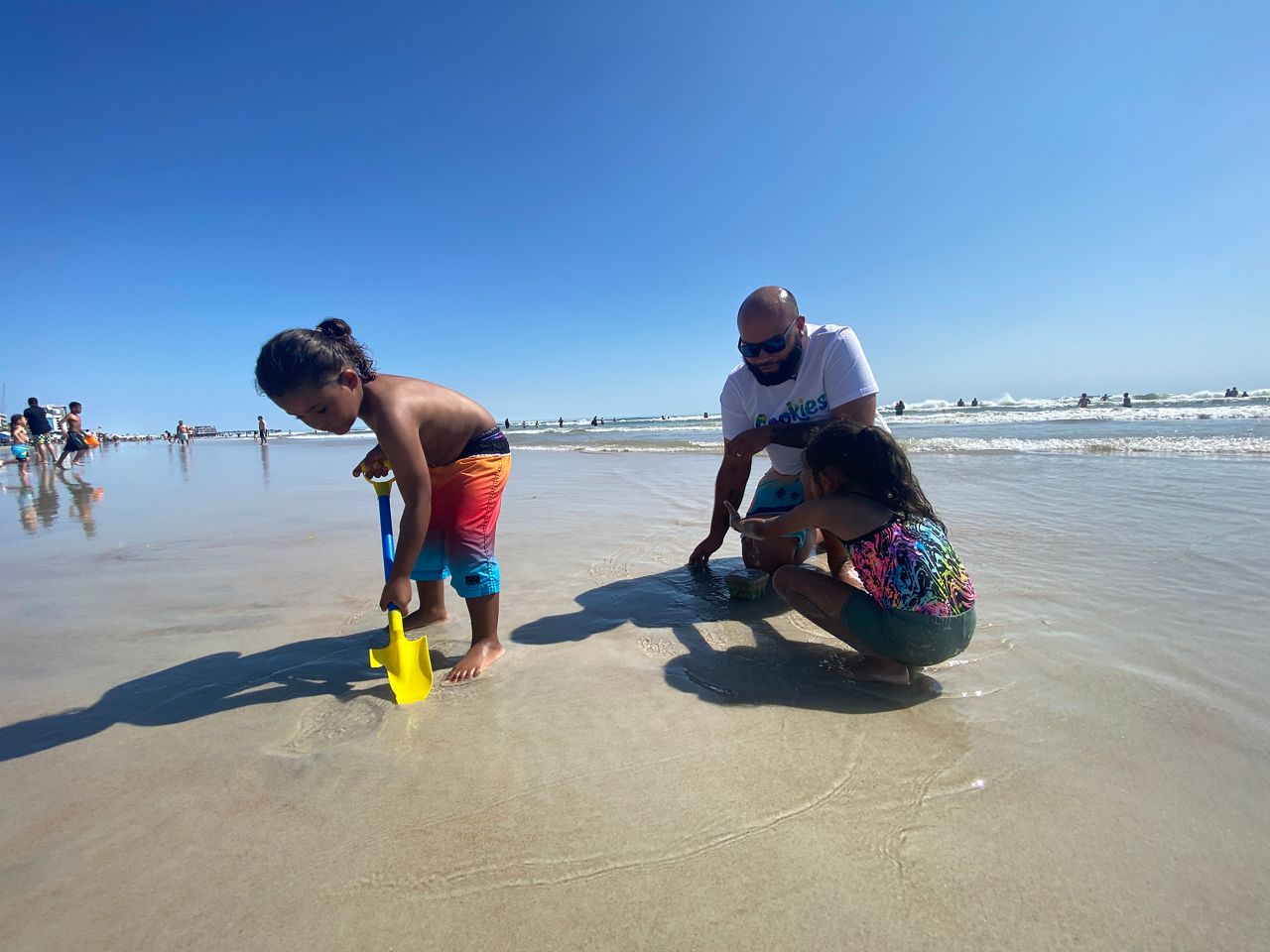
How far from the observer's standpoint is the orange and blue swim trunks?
2.26 m

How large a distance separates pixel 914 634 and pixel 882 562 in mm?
242

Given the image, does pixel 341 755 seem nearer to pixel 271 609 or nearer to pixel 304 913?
pixel 304 913

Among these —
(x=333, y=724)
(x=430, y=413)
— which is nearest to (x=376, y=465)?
(x=430, y=413)

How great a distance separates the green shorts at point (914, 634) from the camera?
181cm

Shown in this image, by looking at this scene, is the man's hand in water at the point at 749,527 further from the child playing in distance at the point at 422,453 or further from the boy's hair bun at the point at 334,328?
the boy's hair bun at the point at 334,328

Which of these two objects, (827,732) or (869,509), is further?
(869,509)

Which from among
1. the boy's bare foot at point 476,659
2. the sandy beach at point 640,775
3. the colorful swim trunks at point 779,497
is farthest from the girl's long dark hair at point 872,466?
the boy's bare foot at point 476,659

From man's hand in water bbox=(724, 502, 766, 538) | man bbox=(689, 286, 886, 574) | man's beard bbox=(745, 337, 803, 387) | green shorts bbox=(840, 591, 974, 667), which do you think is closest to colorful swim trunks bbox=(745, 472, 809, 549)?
man bbox=(689, 286, 886, 574)

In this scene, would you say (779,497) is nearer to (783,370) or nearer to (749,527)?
(783,370)

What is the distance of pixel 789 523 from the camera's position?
82.7 inches

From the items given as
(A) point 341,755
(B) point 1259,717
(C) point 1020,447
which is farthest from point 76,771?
(C) point 1020,447

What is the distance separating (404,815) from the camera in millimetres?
1303

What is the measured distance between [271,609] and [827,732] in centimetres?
258

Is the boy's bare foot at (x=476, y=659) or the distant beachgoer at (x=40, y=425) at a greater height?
the distant beachgoer at (x=40, y=425)
